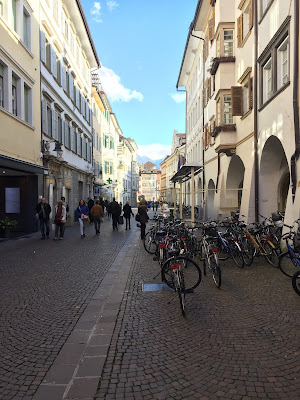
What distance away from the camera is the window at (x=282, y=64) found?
32.4 ft

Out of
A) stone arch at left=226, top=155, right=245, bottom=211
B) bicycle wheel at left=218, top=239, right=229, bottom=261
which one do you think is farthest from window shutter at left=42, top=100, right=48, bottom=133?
bicycle wheel at left=218, top=239, right=229, bottom=261

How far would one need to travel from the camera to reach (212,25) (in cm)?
1748

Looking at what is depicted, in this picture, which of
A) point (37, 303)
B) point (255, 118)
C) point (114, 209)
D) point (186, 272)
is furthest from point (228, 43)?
point (37, 303)

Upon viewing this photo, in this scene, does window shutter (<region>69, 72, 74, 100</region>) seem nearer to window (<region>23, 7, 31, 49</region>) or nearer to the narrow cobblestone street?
window (<region>23, 7, 31, 49</region>)

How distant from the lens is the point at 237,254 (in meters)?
7.70

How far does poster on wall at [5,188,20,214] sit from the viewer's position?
15.0m

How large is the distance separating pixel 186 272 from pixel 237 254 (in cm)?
283

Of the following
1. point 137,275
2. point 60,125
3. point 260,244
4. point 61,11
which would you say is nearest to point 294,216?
point 260,244

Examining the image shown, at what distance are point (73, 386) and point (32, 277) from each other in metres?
4.38

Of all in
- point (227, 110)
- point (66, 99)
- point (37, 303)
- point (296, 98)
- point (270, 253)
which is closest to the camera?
point (37, 303)

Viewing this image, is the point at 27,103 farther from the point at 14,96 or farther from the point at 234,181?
the point at 234,181

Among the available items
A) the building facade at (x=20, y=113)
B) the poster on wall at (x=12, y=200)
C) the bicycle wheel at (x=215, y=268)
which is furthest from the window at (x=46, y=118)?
the bicycle wheel at (x=215, y=268)

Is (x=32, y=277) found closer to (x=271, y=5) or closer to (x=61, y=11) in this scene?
(x=271, y=5)

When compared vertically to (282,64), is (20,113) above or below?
below
